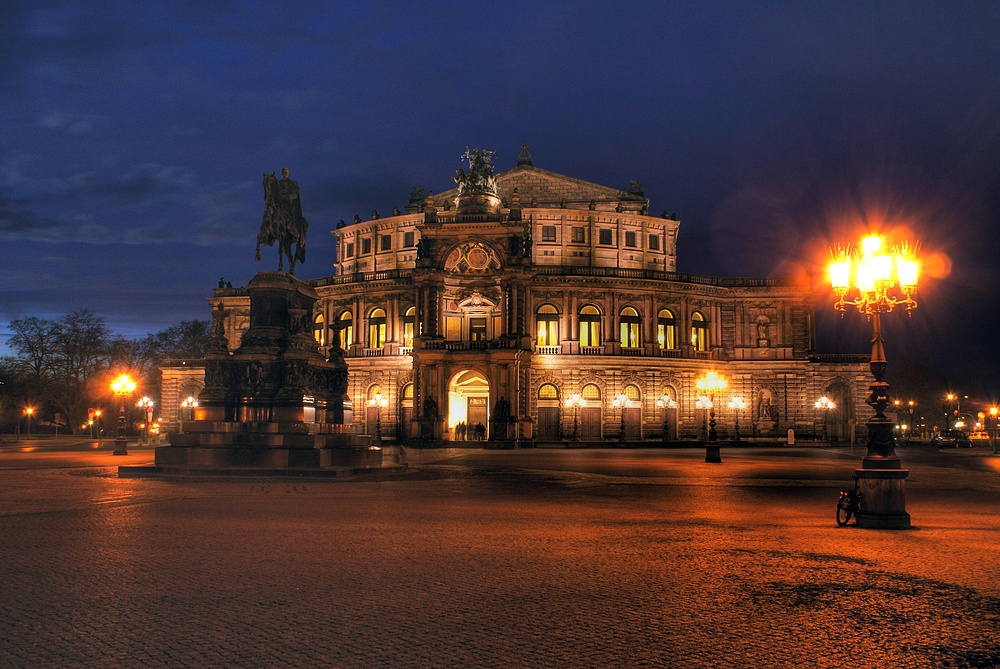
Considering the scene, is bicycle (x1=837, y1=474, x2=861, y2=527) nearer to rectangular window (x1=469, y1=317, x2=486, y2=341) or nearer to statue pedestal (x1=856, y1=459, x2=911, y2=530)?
statue pedestal (x1=856, y1=459, x2=911, y2=530)

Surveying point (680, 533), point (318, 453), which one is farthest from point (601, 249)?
point (680, 533)

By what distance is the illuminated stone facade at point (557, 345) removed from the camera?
5994cm

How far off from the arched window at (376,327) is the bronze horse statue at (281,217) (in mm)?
44426

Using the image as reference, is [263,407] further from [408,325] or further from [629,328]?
[629,328]

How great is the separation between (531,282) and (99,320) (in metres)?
55.0

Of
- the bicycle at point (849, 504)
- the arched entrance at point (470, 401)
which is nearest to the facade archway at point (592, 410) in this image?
the arched entrance at point (470, 401)

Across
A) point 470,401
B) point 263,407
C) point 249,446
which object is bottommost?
point 249,446

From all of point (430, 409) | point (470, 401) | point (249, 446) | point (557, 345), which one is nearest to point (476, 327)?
point (470, 401)

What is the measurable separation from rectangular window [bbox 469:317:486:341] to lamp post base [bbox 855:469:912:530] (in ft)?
179

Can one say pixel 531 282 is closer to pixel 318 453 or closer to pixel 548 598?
pixel 318 453

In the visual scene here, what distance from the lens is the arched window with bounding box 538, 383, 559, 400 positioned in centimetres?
6406

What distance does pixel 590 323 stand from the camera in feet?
217

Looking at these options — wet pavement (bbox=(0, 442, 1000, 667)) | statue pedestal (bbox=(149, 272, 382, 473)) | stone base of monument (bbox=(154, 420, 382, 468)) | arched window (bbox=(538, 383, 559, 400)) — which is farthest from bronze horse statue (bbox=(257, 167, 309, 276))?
arched window (bbox=(538, 383, 559, 400))

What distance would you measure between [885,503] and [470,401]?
5277cm
